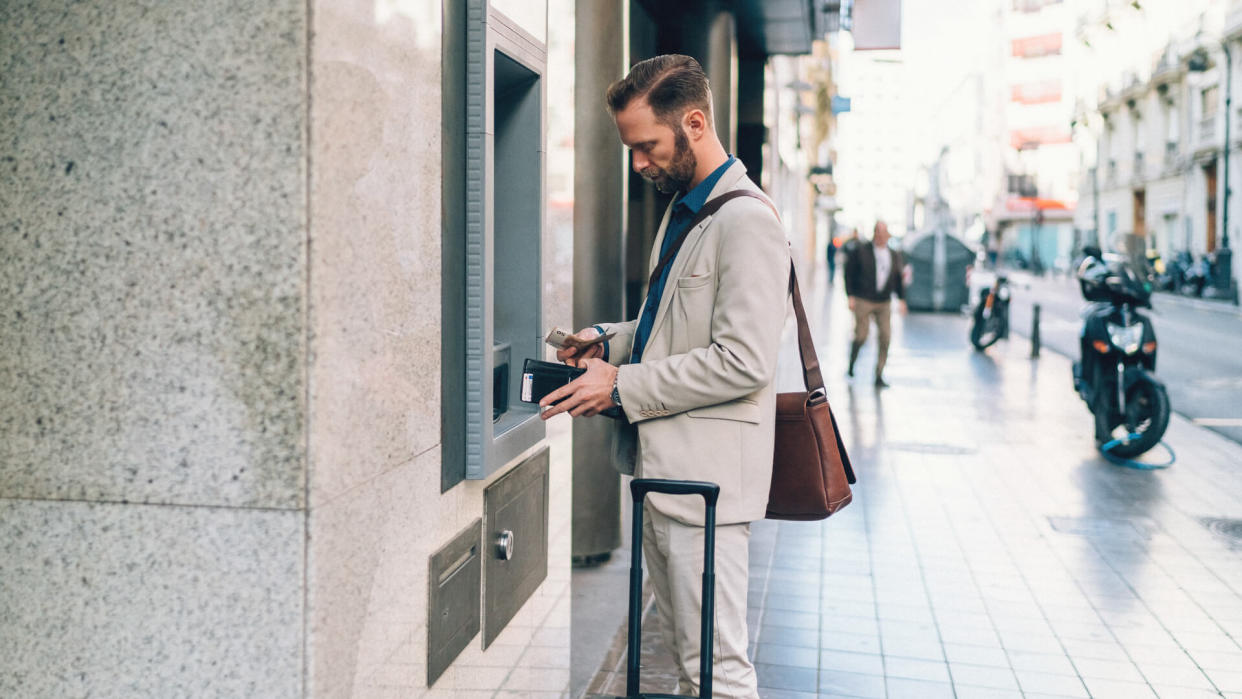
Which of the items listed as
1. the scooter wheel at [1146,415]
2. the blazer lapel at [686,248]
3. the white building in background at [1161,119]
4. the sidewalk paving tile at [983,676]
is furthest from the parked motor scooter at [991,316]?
the white building in background at [1161,119]

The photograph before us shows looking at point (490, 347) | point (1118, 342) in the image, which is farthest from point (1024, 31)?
point (490, 347)

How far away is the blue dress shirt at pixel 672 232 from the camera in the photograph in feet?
8.61

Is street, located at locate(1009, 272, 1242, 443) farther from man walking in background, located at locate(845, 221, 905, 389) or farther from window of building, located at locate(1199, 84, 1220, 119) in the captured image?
window of building, located at locate(1199, 84, 1220, 119)

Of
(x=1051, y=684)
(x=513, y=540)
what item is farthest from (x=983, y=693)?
(x=513, y=540)

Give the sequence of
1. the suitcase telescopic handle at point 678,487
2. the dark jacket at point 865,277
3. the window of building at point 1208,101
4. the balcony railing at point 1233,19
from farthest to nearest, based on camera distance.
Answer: the window of building at point 1208,101 → the balcony railing at point 1233,19 → the dark jacket at point 865,277 → the suitcase telescopic handle at point 678,487

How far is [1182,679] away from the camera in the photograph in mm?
4328

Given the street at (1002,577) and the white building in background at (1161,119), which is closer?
the street at (1002,577)

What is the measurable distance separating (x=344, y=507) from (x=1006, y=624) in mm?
3683

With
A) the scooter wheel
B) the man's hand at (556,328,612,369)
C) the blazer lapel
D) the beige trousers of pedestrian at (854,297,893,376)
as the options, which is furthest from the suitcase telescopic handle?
the beige trousers of pedestrian at (854,297,893,376)

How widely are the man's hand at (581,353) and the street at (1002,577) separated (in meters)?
1.88

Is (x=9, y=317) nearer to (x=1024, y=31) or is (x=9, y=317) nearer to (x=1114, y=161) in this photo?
(x=1114, y=161)

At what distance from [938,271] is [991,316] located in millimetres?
9409

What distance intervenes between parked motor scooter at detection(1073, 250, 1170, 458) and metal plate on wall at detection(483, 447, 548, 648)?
645cm

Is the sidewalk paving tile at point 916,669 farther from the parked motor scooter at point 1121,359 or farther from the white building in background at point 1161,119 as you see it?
the white building in background at point 1161,119
